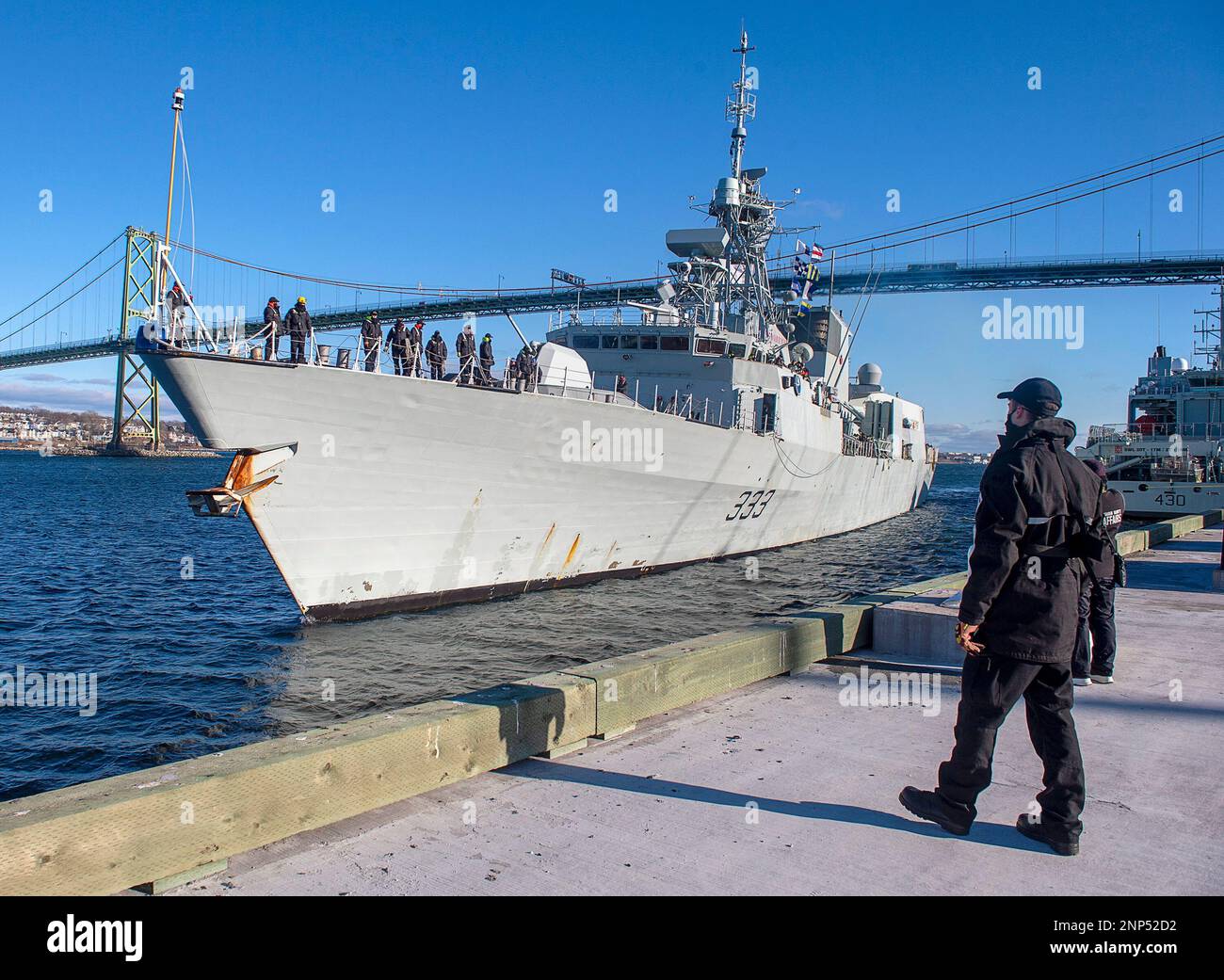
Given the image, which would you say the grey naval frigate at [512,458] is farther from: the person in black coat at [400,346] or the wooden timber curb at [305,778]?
the wooden timber curb at [305,778]

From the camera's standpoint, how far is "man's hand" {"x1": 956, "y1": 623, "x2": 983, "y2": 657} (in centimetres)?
371

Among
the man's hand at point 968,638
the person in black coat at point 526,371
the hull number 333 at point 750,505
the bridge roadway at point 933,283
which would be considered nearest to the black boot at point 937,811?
the man's hand at point 968,638

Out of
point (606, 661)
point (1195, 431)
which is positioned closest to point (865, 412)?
point (1195, 431)

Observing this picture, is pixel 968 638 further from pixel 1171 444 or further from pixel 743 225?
pixel 1171 444

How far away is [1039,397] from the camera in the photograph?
3.93m

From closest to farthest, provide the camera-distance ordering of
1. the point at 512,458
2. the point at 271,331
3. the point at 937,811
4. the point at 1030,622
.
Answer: the point at 1030,622
the point at 937,811
the point at 271,331
the point at 512,458

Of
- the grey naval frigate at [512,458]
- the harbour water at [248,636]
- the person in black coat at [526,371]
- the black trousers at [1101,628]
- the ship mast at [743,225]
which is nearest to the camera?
the black trousers at [1101,628]

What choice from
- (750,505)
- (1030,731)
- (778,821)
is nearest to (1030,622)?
(1030,731)

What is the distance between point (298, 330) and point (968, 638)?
11358 millimetres

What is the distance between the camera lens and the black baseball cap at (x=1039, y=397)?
155 inches

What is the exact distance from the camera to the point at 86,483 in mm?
59219

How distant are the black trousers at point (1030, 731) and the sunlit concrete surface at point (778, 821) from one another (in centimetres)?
21

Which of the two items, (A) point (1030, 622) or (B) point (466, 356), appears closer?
(A) point (1030, 622)
